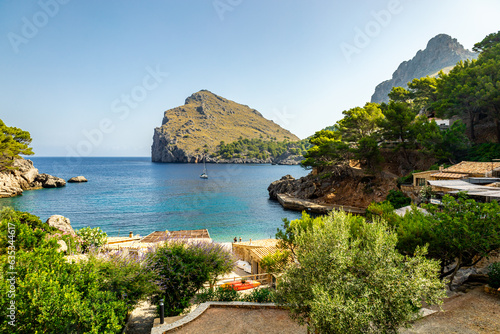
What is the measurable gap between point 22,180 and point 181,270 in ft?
209

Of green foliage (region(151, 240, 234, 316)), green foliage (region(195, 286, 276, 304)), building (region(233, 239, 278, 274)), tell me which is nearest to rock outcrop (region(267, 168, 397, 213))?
building (region(233, 239, 278, 274))

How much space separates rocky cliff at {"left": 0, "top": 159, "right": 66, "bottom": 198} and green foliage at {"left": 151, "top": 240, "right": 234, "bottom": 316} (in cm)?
5437

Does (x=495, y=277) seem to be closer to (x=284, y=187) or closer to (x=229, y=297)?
(x=229, y=297)

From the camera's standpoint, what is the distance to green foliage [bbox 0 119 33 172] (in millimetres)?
Answer: 40375

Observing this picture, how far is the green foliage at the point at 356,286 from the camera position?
440 cm

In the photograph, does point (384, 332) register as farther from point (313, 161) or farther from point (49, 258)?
point (313, 161)

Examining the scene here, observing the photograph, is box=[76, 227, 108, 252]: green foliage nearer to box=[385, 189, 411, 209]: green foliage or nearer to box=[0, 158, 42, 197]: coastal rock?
box=[385, 189, 411, 209]: green foliage

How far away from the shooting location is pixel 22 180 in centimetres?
5450

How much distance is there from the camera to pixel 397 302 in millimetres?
4562

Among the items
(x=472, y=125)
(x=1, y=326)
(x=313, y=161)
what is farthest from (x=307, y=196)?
(x=1, y=326)

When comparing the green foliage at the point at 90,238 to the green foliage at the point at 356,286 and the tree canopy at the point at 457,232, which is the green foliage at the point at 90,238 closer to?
the green foliage at the point at 356,286

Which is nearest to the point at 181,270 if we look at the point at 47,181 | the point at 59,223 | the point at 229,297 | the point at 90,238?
the point at 229,297

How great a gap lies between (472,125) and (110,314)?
40375 millimetres

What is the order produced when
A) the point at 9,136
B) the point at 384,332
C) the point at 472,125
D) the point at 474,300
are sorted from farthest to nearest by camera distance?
the point at 9,136, the point at 472,125, the point at 474,300, the point at 384,332
